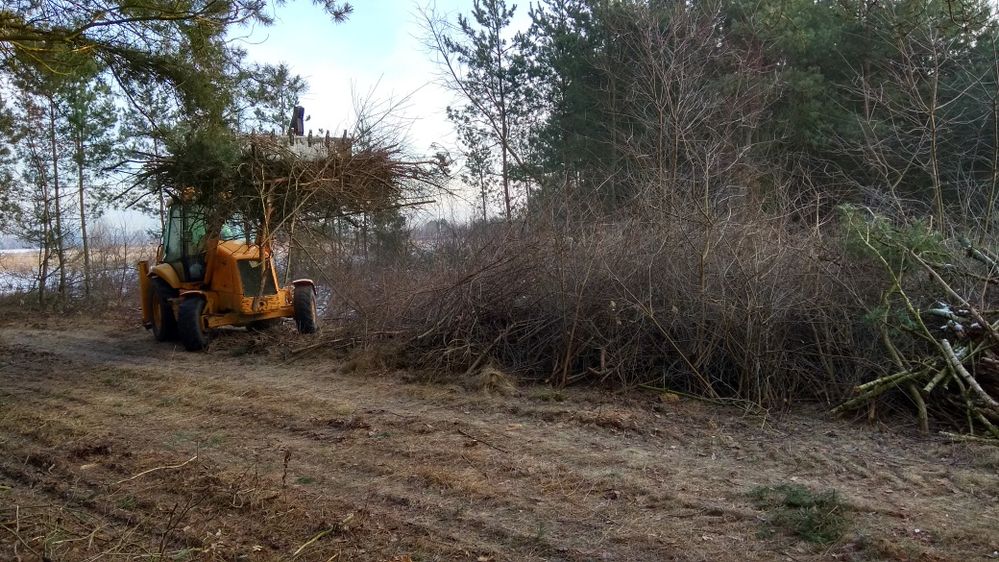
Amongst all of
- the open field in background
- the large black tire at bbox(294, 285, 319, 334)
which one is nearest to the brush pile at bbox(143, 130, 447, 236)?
the large black tire at bbox(294, 285, 319, 334)

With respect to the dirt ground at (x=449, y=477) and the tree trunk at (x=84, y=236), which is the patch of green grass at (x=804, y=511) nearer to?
the dirt ground at (x=449, y=477)

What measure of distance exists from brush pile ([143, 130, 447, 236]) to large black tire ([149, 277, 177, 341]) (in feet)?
6.03

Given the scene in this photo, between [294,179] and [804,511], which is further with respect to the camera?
[294,179]

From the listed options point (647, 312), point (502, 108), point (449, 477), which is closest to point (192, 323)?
point (647, 312)

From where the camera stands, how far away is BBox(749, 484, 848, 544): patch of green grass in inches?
168

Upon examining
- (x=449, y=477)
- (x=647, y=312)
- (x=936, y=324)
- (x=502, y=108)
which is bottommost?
(x=449, y=477)

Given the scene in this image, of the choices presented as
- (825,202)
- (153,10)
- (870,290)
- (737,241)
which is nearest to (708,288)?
(737,241)

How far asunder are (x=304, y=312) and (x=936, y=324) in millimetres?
8404

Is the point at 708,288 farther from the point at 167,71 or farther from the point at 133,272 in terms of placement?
the point at 133,272

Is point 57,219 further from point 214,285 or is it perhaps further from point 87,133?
point 214,285

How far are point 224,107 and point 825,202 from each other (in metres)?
7.87

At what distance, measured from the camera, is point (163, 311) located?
12.1 metres

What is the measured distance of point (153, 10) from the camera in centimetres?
691

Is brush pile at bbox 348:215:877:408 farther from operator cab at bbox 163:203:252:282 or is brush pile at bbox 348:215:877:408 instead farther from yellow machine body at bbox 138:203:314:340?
operator cab at bbox 163:203:252:282
